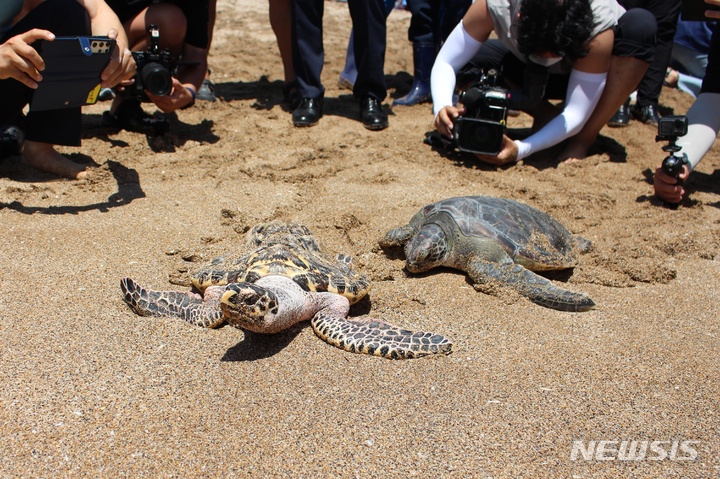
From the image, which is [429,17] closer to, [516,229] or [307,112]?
[307,112]

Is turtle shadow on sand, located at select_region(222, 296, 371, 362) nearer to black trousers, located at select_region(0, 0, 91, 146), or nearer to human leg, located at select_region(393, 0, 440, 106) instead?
black trousers, located at select_region(0, 0, 91, 146)

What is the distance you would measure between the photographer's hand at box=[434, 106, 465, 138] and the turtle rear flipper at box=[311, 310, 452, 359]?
5.90ft

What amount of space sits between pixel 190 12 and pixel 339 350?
8.81 ft

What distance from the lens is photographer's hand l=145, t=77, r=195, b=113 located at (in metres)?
3.32

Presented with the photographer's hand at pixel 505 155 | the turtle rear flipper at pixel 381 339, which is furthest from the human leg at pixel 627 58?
the turtle rear flipper at pixel 381 339

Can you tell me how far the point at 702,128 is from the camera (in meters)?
3.10

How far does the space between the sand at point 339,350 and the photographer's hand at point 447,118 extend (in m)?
0.24

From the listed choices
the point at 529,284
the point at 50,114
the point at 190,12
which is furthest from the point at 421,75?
the point at 529,284

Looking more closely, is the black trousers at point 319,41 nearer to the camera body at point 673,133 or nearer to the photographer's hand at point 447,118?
the photographer's hand at point 447,118

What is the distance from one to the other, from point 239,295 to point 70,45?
1451 mm

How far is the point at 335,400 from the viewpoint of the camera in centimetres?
152

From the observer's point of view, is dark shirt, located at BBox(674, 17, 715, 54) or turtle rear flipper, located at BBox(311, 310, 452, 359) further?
dark shirt, located at BBox(674, 17, 715, 54)

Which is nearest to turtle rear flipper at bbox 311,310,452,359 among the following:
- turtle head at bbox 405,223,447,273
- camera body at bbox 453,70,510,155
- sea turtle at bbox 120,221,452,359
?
sea turtle at bbox 120,221,452,359

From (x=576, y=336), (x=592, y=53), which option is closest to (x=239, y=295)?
(x=576, y=336)
